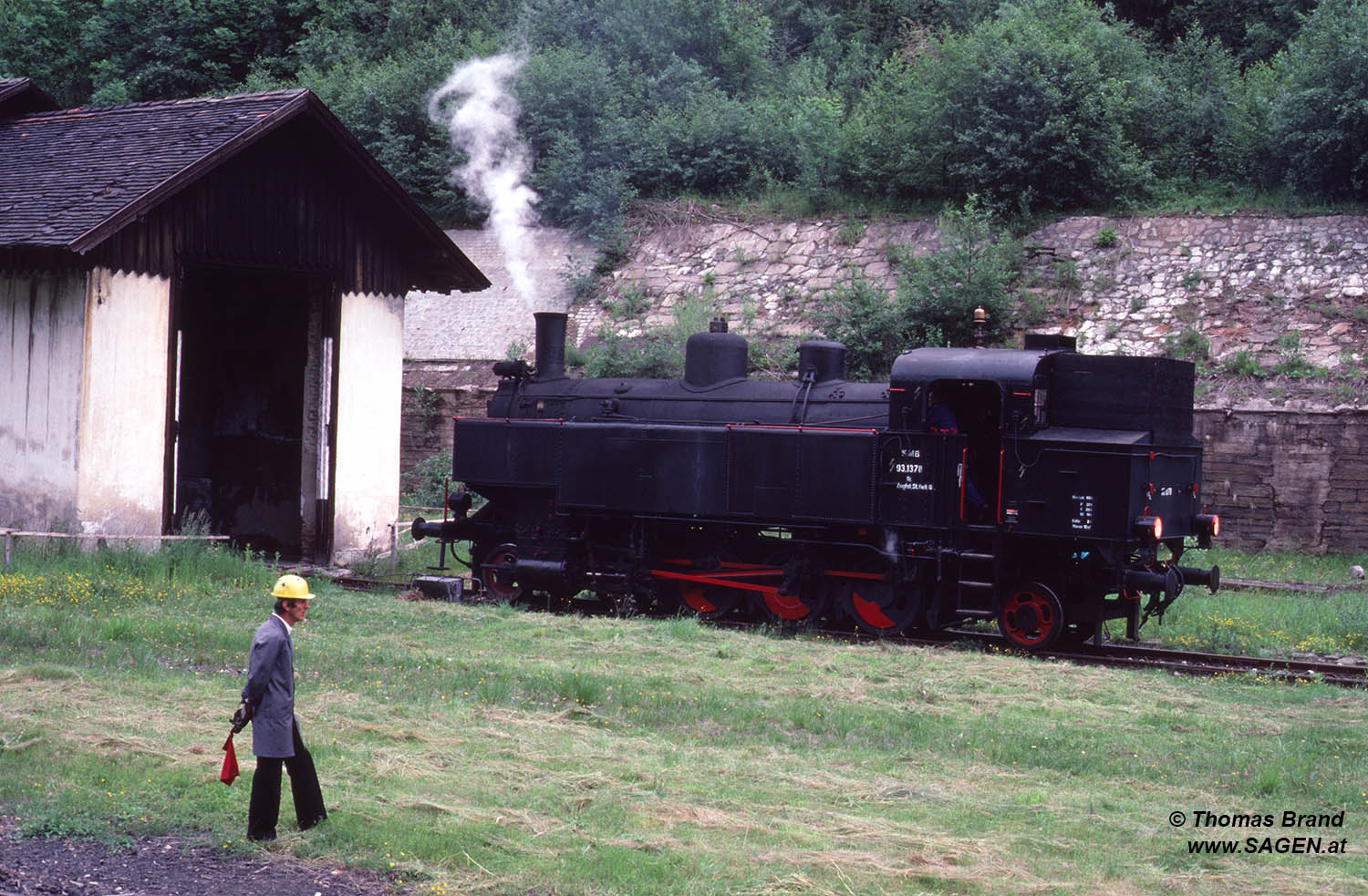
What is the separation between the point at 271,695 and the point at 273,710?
0.25 feet

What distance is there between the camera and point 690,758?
855cm

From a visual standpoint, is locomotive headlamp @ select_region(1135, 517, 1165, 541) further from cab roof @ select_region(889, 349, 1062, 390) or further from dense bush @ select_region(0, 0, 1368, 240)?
dense bush @ select_region(0, 0, 1368, 240)

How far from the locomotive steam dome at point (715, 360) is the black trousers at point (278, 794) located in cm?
933

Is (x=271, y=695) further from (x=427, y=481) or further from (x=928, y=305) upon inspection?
(x=928, y=305)

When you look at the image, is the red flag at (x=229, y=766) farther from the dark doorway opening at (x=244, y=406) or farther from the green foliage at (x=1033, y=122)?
the green foliage at (x=1033, y=122)

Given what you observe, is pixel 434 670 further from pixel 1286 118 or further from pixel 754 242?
pixel 1286 118

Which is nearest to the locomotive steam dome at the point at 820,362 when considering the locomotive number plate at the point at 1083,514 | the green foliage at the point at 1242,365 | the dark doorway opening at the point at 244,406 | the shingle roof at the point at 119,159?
the locomotive number plate at the point at 1083,514

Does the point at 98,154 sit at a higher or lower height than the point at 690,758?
higher

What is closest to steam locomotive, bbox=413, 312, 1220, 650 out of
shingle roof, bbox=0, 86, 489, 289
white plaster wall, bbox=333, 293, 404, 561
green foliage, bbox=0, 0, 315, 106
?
white plaster wall, bbox=333, 293, 404, 561

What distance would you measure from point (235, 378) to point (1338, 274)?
1898 cm

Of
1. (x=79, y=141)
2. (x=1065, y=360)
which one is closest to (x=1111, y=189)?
(x=1065, y=360)

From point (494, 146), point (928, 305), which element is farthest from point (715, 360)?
point (494, 146)

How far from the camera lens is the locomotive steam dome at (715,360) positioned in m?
15.7

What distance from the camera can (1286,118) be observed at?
89.4 ft
